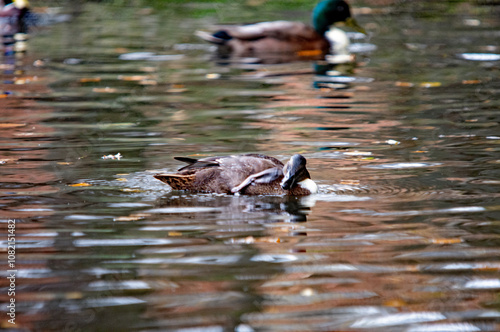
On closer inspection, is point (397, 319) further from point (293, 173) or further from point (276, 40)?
point (276, 40)

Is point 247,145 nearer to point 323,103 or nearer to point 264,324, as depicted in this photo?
point 323,103

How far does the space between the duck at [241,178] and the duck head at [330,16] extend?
431 inches

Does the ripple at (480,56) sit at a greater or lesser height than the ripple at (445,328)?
lesser

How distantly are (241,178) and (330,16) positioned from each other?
11358 mm

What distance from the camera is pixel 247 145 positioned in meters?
10.1

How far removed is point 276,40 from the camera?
18.0m

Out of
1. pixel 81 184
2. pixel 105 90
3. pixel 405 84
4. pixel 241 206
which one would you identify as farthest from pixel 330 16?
pixel 241 206

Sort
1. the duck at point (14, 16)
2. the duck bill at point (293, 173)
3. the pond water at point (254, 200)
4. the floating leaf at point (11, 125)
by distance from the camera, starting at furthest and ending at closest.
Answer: the duck at point (14, 16), the floating leaf at point (11, 125), the duck bill at point (293, 173), the pond water at point (254, 200)

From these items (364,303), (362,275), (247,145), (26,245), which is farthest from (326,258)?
(247,145)

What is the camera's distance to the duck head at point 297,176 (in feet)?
26.0

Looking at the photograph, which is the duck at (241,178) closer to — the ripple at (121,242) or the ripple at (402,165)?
the ripple at (402,165)

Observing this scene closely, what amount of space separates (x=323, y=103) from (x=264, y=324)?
8.02m

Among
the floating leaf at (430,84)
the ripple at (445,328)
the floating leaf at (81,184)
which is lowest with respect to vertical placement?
the floating leaf at (430,84)

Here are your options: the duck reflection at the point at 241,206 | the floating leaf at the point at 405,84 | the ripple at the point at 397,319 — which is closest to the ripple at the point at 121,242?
the duck reflection at the point at 241,206
